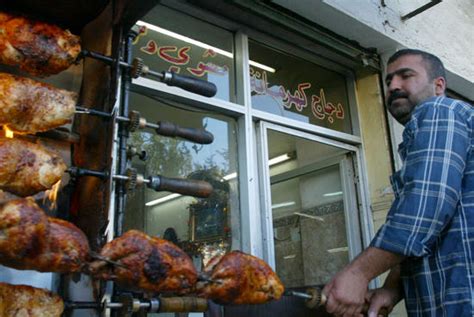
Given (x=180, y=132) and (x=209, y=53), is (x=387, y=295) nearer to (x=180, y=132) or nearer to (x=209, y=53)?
(x=180, y=132)

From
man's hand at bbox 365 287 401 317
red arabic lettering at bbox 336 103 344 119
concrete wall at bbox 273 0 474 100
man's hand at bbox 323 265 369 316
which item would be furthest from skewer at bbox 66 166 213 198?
red arabic lettering at bbox 336 103 344 119

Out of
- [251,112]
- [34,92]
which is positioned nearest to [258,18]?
[251,112]

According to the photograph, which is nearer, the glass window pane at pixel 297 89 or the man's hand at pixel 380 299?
the man's hand at pixel 380 299

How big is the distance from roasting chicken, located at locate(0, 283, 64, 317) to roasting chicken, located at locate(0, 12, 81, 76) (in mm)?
864

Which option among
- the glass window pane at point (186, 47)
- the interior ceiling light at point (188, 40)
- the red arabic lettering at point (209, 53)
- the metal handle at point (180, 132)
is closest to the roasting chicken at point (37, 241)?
the metal handle at point (180, 132)

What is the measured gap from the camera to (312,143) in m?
4.11

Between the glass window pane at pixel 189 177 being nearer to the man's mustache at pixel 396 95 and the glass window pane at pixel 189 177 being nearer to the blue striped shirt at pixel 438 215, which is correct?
the man's mustache at pixel 396 95

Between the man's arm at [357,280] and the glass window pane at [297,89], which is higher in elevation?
the glass window pane at [297,89]

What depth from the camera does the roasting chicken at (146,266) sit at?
5.42ft

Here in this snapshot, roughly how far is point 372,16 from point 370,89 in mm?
648

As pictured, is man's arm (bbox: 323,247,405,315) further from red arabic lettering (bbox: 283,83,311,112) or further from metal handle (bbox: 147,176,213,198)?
red arabic lettering (bbox: 283,83,311,112)

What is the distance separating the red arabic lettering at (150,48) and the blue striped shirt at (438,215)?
1826 millimetres

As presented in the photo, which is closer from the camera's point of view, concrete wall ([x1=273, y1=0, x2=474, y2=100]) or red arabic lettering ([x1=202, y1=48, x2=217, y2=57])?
red arabic lettering ([x1=202, y1=48, x2=217, y2=57])

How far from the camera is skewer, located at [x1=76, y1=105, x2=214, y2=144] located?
190 cm
